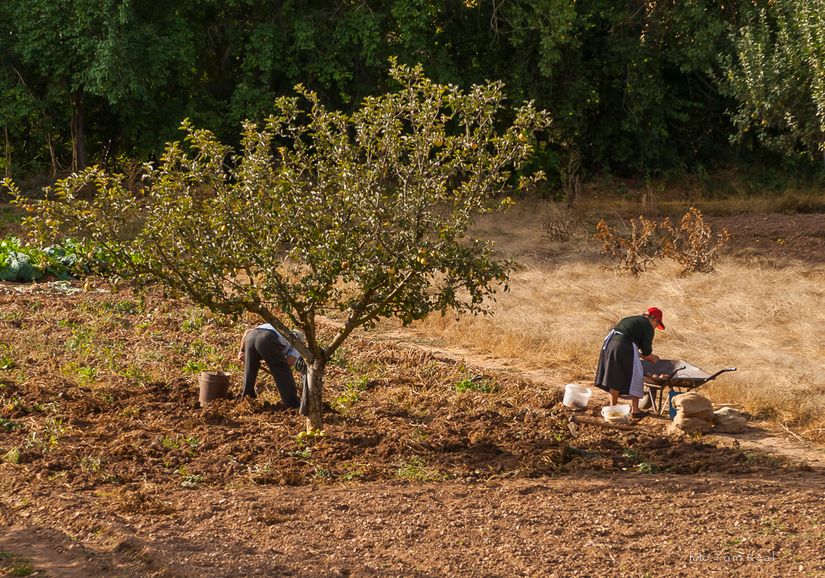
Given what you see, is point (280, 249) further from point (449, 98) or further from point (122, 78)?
point (122, 78)

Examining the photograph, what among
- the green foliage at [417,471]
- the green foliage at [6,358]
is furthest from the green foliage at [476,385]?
the green foliage at [6,358]

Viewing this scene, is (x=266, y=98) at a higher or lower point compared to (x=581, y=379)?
higher

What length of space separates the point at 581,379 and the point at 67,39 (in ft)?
49.8

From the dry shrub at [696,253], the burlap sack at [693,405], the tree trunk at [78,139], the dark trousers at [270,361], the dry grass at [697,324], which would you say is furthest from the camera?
the tree trunk at [78,139]

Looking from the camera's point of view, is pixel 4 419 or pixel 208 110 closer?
pixel 4 419

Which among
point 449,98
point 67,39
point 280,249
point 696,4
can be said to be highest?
point 696,4

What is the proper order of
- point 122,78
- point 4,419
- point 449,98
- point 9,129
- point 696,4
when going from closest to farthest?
point 449,98 < point 4,419 < point 122,78 < point 696,4 < point 9,129

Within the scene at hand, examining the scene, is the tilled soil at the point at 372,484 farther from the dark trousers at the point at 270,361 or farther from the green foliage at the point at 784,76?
the green foliage at the point at 784,76

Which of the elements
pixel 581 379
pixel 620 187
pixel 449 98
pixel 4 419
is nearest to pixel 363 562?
pixel 449 98

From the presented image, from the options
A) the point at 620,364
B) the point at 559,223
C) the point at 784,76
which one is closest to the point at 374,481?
the point at 620,364

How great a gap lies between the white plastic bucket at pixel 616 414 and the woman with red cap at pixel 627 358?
0.21 m

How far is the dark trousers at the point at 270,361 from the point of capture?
9.33m

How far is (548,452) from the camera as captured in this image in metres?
8.18

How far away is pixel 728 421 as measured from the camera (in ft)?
29.9
